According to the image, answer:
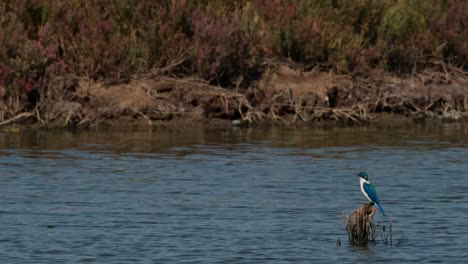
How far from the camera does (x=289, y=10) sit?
92.3ft

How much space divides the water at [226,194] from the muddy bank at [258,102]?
79 centimetres

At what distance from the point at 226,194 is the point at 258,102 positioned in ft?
30.9

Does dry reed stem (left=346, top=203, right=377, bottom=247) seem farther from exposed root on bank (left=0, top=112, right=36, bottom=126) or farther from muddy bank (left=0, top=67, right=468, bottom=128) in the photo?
exposed root on bank (left=0, top=112, right=36, bottom=126)

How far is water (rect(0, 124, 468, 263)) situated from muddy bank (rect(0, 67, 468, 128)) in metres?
0.79

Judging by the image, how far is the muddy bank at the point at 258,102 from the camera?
25.6 m

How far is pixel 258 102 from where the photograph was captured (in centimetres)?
2655

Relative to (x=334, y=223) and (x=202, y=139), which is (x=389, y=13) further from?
(x=334, y=223)

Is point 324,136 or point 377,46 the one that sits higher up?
point 377,46

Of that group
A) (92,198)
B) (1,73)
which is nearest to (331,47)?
(1,73)

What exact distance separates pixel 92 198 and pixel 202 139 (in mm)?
7203

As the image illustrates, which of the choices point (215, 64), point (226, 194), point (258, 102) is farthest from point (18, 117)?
point (226, 194)

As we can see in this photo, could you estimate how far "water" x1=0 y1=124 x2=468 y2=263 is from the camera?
522 inches

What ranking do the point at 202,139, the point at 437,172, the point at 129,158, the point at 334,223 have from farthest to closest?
the point at 202,139 < the point at 129,158 < the point at 437,172 < the point at 334,223

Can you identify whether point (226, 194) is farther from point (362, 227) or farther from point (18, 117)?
point (18, 117)
